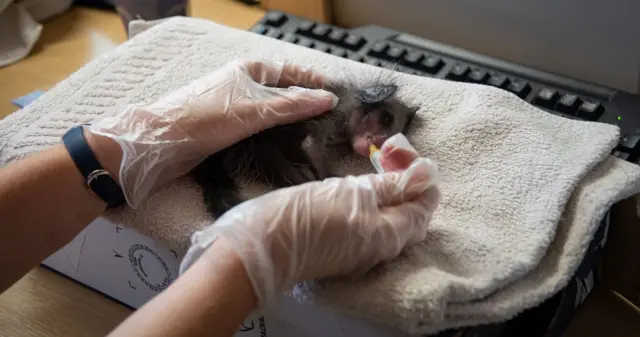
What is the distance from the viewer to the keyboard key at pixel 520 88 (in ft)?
2.29

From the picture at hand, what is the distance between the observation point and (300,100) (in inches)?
24.6

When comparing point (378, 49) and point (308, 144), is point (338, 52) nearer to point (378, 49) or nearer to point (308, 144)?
point (378, 49)

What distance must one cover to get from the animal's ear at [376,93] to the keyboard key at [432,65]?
11 centimetres

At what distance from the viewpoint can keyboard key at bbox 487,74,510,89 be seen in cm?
71

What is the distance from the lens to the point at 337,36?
82cm

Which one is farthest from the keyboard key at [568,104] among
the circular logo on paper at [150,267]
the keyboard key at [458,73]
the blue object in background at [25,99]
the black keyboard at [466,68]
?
the blue object in background at [25,99]

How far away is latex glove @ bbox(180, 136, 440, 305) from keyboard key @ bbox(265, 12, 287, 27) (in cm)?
44

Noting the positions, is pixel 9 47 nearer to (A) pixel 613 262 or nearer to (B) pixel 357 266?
(B) pixel 357 266

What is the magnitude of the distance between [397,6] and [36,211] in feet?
1.83

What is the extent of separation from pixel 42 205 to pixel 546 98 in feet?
1.74

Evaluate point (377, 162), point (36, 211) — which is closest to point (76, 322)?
point (36, 211)

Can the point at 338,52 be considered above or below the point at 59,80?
above

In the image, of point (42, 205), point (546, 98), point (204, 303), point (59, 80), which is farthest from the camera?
point (59, 80)

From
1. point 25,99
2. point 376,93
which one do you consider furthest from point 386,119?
point 25,99
